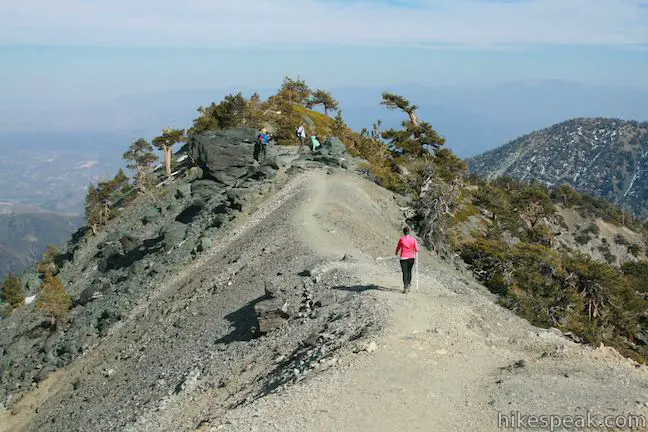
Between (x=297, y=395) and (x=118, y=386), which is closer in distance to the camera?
(x=297, y=395)

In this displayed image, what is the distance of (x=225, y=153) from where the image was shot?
5156 centimetres

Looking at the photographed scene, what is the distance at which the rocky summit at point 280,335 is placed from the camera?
14180mm

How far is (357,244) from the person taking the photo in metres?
32.2

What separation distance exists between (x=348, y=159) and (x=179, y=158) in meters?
33.0

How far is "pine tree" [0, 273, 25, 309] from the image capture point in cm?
5701

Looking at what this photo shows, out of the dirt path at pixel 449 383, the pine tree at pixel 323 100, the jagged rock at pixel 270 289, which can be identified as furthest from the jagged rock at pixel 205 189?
the pine tree at pixel 323 100

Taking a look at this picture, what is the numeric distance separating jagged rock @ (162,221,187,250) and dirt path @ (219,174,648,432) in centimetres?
2608

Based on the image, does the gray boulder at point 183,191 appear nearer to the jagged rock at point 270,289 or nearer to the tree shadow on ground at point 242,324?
the tree shadow on ground at point 242,324

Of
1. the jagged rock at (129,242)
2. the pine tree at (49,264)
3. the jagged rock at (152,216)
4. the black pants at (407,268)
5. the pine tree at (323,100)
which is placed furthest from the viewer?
the pine tree at (323,100)

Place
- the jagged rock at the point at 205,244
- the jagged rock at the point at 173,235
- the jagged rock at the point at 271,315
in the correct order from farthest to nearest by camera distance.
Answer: the jagged rock at the point at 173,235, the jagged rock at the point at 205,244, the jagged rock at the point at 271,315

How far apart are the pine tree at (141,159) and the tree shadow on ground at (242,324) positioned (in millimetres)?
46943

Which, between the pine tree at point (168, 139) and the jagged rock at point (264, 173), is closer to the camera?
the jagged rock at point (264, 173)

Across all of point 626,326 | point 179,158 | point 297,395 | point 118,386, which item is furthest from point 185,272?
point 179,158

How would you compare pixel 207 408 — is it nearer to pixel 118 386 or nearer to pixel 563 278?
pixel 118 386
